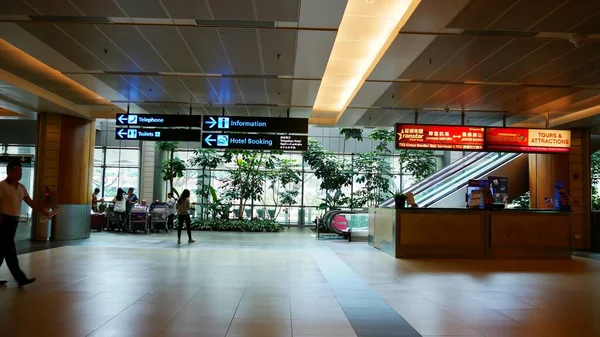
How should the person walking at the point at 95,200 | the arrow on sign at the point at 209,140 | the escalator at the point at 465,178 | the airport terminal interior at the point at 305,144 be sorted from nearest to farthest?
1. the airport terminal interior at the point at 305,144
2. the arrow on sign at the point at 209,140
3. the escalator at the point at 465,178
4. the person walking at the point at 95,200

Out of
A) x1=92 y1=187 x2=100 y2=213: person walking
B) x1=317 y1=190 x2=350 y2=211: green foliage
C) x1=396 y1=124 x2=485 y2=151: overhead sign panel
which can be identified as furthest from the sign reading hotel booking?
A: x1=92 y1=187 x2=100 y2=213: person walking

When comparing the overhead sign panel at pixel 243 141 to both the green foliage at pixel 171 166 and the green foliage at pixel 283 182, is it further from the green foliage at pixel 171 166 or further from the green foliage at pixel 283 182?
the green foliage at pixel 283 182

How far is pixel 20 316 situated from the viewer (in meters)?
4.60

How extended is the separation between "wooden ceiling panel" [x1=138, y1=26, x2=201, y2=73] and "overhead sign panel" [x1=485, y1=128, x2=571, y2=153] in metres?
6.75

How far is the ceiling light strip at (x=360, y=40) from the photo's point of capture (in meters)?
6.62

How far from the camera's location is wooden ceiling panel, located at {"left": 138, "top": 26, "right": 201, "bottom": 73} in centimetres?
695

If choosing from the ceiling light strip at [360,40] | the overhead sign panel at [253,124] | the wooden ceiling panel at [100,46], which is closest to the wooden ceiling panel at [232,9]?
the ceiling light strip at [360,40]

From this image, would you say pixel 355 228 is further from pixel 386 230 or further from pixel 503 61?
pixel 503 61

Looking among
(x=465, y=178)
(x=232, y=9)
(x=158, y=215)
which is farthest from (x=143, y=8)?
(x=465, y=178)

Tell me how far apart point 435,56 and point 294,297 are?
4.44 metres

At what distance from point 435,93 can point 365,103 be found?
1775 millimetres

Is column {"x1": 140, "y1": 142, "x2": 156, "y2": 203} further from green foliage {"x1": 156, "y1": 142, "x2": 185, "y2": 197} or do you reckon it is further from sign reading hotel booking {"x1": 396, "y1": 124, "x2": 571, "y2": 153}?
sign reading hotel booking {"x1": 396, "y1": 124, "x2": 571, "y2": 153}

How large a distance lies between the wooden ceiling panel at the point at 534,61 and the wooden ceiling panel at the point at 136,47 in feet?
19.9

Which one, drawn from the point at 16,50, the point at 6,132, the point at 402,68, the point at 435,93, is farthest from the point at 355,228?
the point at 6,132
